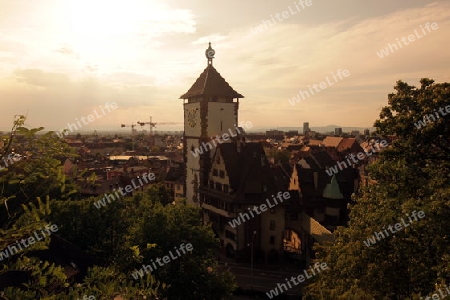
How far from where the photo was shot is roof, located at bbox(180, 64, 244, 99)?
51344mm

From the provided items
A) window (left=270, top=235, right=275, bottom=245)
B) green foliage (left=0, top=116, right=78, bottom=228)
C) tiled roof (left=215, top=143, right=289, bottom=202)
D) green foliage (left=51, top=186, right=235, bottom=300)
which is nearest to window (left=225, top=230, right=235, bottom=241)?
window (left=270, top=235, right=275, bottom=245)

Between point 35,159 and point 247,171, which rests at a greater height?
point 35,159

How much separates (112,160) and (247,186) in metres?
102

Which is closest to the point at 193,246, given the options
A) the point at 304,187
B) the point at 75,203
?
the point at 75,203

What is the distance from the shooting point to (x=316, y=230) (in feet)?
149

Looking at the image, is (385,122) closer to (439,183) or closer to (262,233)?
(439,183)

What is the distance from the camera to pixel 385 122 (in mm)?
18266

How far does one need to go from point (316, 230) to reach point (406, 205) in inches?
1242

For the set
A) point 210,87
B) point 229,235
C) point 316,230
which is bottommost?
point 229,235

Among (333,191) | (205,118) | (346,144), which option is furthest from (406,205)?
(346,144)

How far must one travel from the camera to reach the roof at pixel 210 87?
168 feet

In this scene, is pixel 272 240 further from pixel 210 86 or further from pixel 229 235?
pixel 210 86

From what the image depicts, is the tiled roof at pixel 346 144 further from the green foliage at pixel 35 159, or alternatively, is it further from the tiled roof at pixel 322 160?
the green foliage at pixel 35 159

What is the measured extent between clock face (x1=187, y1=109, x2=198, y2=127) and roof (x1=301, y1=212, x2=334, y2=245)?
22.6 metres
